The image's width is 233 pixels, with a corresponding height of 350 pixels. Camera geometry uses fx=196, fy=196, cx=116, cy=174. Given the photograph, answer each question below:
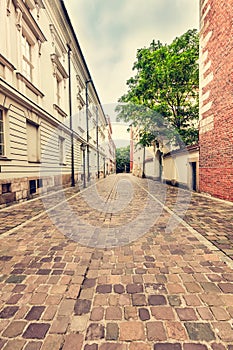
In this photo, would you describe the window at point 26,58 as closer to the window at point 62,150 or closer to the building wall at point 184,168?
the window at point 62,150

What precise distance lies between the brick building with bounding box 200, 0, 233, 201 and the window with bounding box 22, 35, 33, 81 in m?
8.10

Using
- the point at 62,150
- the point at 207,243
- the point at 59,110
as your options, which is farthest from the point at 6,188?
the point at 59,110

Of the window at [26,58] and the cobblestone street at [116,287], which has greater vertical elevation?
the window at [26,58]

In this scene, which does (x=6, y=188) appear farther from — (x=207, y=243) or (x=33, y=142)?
(x=207, y=243)

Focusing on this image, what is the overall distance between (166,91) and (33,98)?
8044 millimetres

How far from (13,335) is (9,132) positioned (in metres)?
6.99

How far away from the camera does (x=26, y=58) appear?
28.8 feet

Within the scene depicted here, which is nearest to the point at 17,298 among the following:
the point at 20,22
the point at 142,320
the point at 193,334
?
the point at 142,320

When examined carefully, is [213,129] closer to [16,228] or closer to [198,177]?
[198,177]

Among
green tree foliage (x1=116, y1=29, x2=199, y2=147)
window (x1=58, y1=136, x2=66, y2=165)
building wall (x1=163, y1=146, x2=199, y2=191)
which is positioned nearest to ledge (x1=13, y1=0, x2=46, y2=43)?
window (x1=58, y1=136, x2=66, y2=165)

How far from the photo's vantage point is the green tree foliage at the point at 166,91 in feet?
38.5

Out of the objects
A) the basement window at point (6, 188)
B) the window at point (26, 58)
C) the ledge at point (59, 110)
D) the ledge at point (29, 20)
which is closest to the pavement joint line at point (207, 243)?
the basement window at point (6, 188)

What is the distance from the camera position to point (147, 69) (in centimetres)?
1245

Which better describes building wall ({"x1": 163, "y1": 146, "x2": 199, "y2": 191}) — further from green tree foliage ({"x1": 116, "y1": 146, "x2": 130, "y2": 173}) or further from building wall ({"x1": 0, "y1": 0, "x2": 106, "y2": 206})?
green tree foliage ({"x1": 116, "y1": 146, "x2": 130, "y2": 173})
